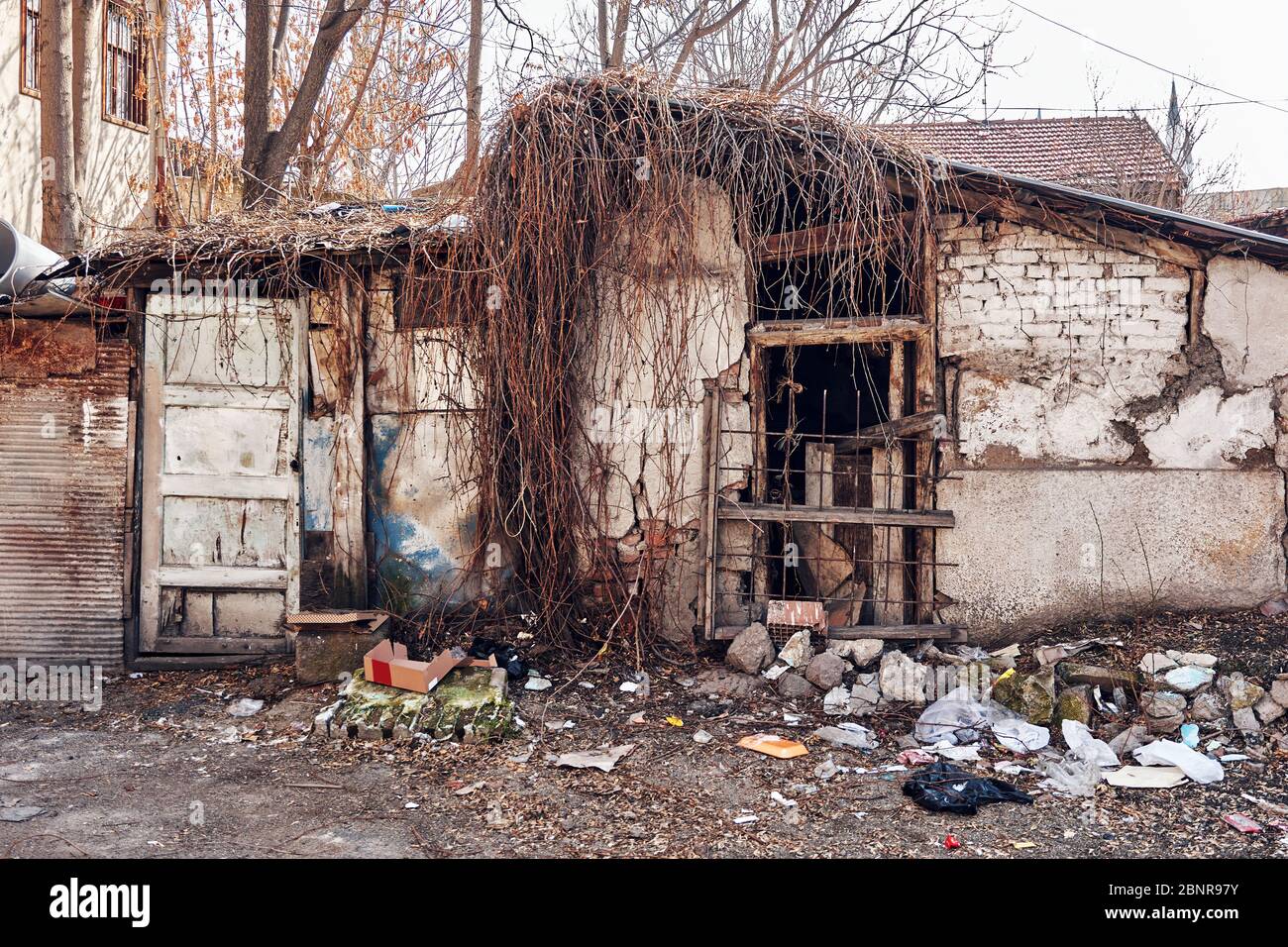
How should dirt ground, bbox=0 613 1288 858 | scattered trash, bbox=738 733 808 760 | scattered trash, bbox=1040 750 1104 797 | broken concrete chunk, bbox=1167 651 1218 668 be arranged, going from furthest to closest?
broken concrete chunk, bbox=1167 651 1218 668 < scattered trash, bbox=738 733 808 760 < scattered trash, bbox=1040 750 1104 797 < dirt ground, bbox=0 613 1288 858

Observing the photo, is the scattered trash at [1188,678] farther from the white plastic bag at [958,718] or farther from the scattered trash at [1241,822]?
the scattered trash at [1241,822]

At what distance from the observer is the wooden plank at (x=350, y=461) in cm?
612

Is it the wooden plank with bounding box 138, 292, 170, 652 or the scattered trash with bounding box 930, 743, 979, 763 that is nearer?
the scattered trash with bounding box 930, 743, 979, 763

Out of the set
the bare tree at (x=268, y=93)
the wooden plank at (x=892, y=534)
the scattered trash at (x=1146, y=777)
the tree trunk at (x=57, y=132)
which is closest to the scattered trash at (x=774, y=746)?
the scattered trash at (x=1146, y=777)

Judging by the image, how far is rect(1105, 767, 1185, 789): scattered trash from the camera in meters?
4.24

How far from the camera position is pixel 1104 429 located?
229 inches

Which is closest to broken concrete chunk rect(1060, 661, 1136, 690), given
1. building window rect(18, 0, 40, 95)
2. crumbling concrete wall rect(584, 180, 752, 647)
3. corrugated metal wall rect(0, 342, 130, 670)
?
crumbling concrete wall rect(584, 180, 752, 647)

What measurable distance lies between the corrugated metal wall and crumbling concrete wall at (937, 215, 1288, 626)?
5311 millimetres

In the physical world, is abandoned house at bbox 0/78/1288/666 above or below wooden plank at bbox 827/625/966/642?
above

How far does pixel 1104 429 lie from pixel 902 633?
1.79m

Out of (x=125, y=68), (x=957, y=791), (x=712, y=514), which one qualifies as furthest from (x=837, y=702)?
(x=125, y=68)

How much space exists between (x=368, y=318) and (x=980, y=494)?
4083 millimetres

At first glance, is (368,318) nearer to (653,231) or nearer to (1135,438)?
(653,231)

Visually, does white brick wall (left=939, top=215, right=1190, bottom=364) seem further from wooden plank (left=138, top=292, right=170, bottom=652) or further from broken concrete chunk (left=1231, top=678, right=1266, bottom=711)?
wooden plank (left=138, top=292, right=170, bottom=652)
